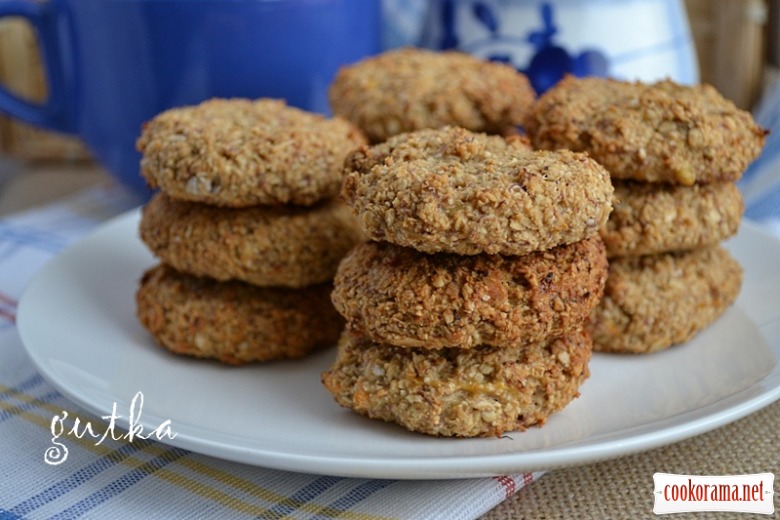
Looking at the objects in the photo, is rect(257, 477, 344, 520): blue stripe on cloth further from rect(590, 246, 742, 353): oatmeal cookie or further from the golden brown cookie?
rect(590, 246, 742, 353): oatmeal cookie

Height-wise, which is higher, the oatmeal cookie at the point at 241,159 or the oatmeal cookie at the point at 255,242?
the oatmeal cookie at the point at 241,159

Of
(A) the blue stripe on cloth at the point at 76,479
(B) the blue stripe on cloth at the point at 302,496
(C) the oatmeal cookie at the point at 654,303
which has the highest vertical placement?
(C) the oatmeal cookie at the point at 654,303

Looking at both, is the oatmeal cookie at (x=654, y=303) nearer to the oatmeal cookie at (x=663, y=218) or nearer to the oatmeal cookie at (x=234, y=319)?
the oatmeal cookie at (x=663, y=218)

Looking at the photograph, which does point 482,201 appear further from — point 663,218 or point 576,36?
point 576,36

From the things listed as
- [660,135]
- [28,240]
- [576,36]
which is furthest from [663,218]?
[28,240]

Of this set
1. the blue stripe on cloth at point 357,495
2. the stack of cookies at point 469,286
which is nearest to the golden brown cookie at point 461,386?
the stack of cookies at point 469,286

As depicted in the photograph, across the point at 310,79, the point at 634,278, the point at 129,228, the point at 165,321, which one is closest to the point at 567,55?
the point at 310,79
